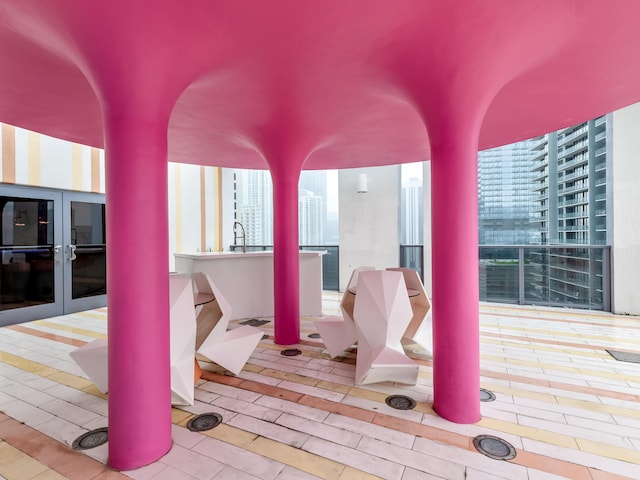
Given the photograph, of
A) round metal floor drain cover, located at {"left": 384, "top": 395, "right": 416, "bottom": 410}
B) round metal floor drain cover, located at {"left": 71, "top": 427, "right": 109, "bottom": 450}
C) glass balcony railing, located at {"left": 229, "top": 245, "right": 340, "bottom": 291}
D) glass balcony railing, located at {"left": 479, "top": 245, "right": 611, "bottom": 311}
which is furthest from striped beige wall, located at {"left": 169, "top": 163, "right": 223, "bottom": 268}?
glass balcony railing, located at {"left": 479, "top": 245, "right": 611, "bottom": 311}

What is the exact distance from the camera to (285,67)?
2.25 m

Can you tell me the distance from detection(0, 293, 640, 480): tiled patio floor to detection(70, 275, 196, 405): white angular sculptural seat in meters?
0.18

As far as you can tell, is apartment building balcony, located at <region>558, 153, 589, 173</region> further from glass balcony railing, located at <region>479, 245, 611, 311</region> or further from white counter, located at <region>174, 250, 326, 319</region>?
white counter, located at <region>174, 250, 326, 319</region>

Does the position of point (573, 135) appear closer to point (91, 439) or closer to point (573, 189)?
point (573, 189)

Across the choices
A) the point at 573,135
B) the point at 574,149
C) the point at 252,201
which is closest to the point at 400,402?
the point at 574,149

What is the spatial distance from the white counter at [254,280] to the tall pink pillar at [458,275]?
3.19 meters

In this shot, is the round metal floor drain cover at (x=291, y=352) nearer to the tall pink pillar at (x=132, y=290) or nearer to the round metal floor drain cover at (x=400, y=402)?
the round metal floor drain cover at (x=400, y=402)

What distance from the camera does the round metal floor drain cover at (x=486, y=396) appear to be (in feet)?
8.46

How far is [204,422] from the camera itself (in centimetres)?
230

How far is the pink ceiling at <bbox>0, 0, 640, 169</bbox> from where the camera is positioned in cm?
169

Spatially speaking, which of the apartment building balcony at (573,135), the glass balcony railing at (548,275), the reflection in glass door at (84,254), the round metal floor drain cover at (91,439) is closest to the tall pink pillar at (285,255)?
the round metal floor drain cover at (91,439)

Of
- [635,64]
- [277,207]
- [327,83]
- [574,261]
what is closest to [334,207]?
[277,207]

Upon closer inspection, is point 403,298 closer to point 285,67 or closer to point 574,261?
point 285,67

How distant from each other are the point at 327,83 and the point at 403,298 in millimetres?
1992
